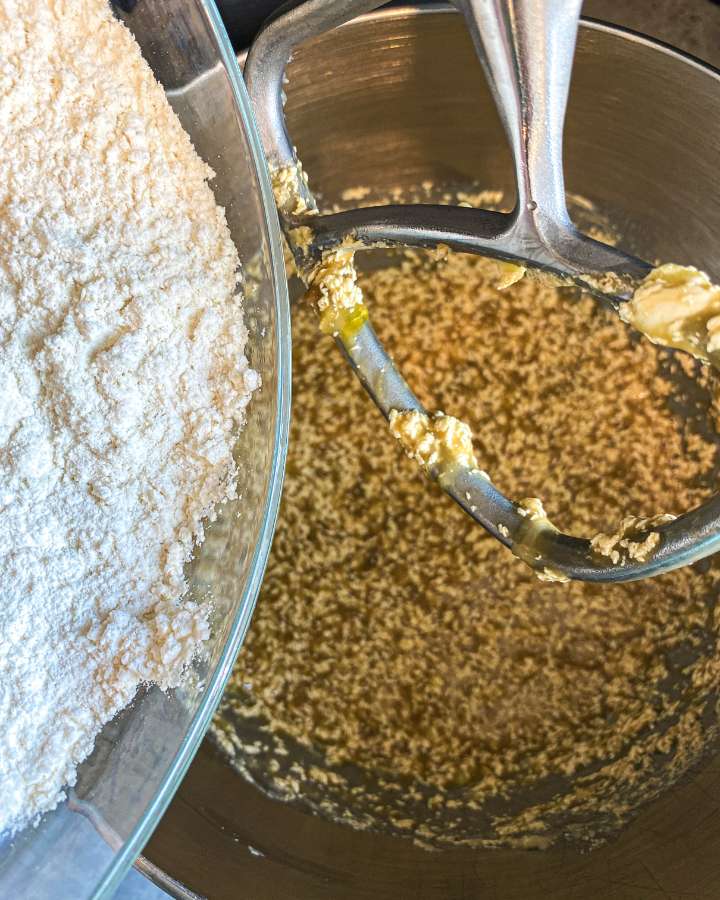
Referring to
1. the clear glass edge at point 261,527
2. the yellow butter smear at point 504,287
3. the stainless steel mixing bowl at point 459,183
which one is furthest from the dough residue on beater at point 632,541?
the stainless steel mixing bowl at point 459,183

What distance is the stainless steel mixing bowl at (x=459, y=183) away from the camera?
0.74 meters

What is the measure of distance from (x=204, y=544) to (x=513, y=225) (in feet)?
0.84

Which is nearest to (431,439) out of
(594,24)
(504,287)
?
(504,287)

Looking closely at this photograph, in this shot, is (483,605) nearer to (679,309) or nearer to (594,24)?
(679,309)

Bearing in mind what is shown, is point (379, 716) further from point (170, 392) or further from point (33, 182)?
point (33, 182)

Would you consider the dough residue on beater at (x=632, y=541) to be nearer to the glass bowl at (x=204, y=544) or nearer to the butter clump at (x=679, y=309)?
the butter clump at (x=679, y=309)

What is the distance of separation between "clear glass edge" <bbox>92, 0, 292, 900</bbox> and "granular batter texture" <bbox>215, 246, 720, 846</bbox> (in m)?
0.34

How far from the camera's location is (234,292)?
19.6 inches

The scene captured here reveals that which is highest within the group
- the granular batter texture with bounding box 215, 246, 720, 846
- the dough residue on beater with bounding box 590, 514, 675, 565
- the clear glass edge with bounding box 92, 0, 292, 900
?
the clear glass edge with bounding box 92, 0, 292, 900

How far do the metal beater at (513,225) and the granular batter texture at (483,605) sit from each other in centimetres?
16

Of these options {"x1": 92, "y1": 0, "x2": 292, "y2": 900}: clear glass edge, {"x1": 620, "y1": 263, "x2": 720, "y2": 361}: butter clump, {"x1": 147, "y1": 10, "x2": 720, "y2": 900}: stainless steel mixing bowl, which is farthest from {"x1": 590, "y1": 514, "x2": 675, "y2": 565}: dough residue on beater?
Answer: {"x1": 147, "y1": 10, "x2": 720, "y2": 900}: stainless steel mixing bowl

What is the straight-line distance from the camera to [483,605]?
0.80 metres

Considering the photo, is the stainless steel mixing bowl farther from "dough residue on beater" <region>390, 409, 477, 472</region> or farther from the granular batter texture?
"dough residue on beater" <region>390, 409, 477, 472</region>

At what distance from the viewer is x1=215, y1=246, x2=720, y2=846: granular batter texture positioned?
79cm
